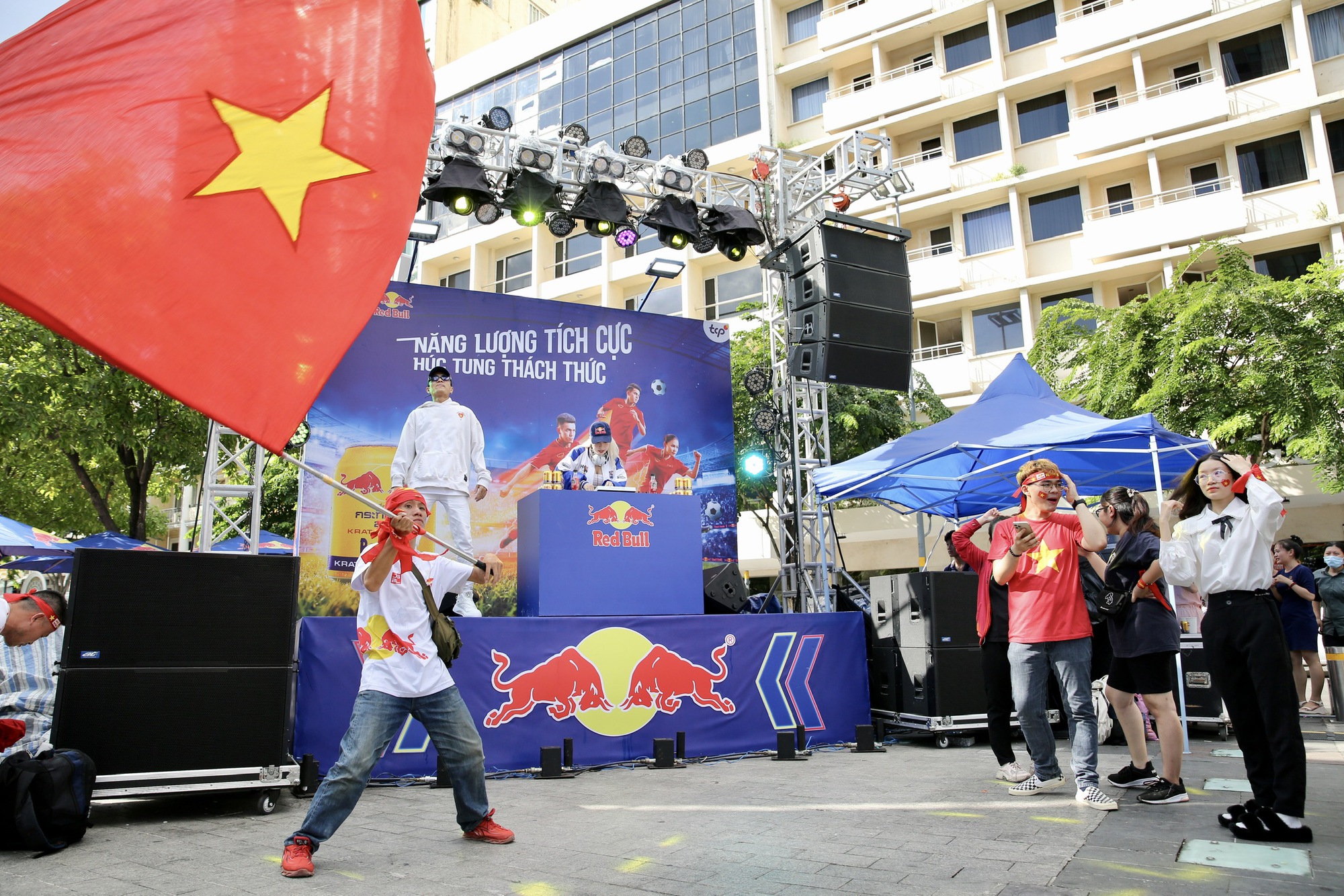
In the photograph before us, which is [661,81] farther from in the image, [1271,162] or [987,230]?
[1271,162]

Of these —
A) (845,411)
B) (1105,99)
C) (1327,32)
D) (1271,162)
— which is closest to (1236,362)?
(845,411)

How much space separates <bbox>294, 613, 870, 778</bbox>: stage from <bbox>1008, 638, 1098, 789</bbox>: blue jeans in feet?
9.14

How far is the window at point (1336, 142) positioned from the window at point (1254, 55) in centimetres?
195

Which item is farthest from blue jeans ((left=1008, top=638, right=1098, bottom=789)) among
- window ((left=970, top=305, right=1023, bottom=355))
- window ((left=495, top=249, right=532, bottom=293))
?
window ((left=495, top=249, right=532, bottom=293))

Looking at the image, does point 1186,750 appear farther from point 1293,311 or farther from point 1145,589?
point 1293,311

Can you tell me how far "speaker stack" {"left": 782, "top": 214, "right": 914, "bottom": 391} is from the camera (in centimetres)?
1098

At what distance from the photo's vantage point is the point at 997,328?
25547 mm

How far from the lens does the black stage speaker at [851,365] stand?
10.9 meters

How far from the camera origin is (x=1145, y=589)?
501 centimetres

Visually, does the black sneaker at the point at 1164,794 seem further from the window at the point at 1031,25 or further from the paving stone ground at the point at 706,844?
the window at the point at 1031,25

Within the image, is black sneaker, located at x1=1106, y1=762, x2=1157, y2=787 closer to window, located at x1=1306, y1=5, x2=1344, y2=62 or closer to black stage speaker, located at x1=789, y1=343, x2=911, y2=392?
black stage speaker, located at x1=789, y1=343, x2=911, y2=392

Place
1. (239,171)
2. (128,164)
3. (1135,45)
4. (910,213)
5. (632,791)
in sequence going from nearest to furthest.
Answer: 1. (128,164)
2. (239,171)
3. (632,791)
4. (1135,45)
5. (910,213)

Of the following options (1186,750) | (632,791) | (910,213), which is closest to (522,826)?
(632,791)

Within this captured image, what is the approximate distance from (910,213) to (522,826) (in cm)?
2518
